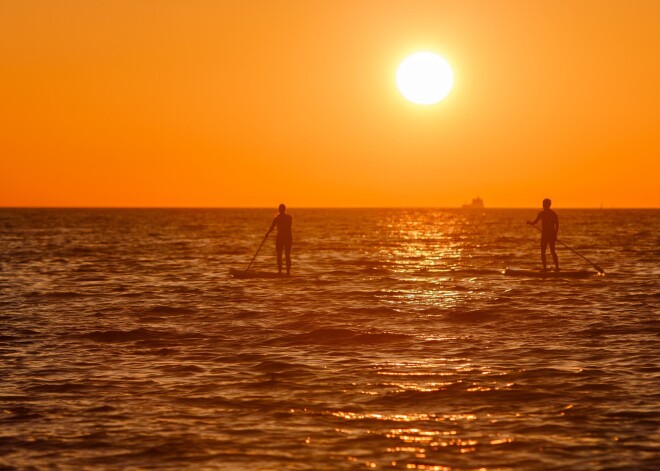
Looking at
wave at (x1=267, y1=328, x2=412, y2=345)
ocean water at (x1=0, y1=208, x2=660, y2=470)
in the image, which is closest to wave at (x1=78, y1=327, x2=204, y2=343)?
ocean water at (x1=0, y1=208, x2=660, y2=470)

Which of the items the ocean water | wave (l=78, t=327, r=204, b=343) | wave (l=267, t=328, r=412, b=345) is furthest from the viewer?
wave (l=78, t=327, r=204, b=343)

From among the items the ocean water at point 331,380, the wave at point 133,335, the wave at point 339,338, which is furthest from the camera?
the wave at point 133,335

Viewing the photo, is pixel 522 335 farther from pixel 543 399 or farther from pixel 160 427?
pixel 160 427

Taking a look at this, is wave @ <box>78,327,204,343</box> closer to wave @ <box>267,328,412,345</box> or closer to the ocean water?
the ocean water

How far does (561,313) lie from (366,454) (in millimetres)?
14029

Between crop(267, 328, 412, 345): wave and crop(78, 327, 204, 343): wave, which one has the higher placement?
crop(267, 328, 412, 345): wave

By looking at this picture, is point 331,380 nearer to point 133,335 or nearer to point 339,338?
point 339,338

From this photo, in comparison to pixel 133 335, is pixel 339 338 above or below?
above

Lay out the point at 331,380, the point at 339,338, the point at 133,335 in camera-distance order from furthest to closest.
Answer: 1. the point at 133,335
2. the point at 339,338
3. the point at 331,380

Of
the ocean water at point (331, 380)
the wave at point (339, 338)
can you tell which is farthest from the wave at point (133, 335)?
the wave at point (339, 338)

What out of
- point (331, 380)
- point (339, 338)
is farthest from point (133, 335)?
point (331, 380)

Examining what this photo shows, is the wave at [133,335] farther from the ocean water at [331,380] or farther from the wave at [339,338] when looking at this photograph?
the wave at [339,338]

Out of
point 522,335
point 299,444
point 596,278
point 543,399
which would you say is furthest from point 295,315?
point 596,278

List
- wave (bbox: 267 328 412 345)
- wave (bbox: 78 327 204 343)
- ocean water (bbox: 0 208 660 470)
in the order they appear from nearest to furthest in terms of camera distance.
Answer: ocean water (bbox: 0 208 660 470) → wave (bbox: 267 328 412 345) → wave (bbox: 78 327 204 343)
